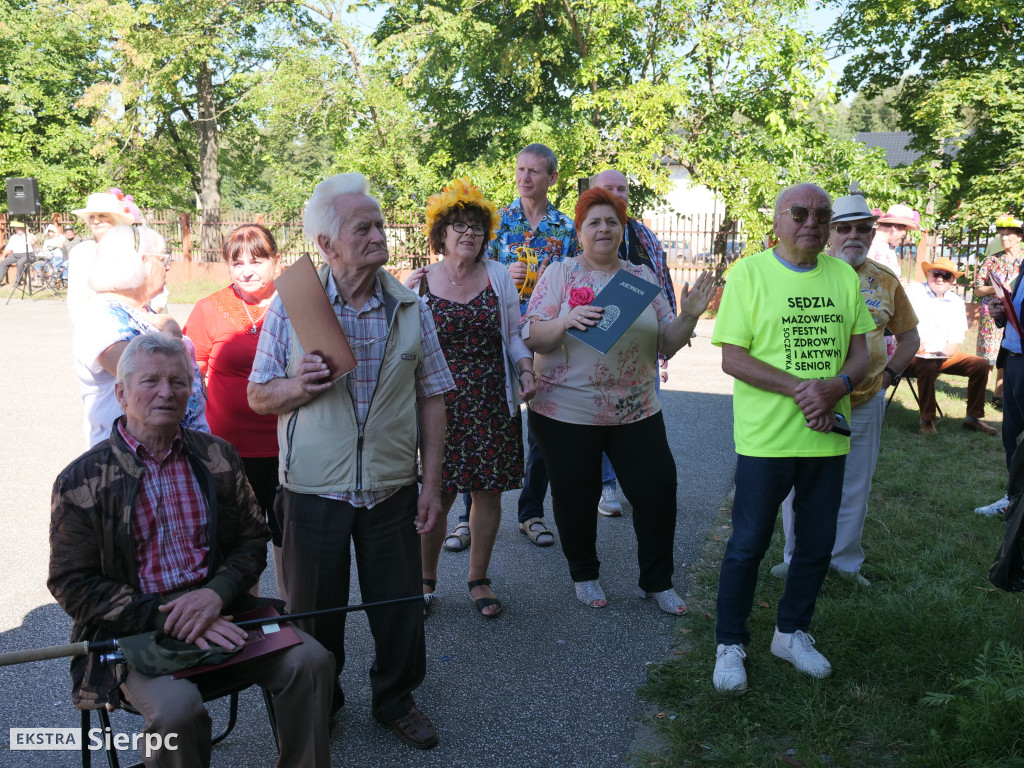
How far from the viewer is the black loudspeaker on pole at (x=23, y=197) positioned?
2306 centimetres

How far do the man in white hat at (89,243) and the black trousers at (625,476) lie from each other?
217cm

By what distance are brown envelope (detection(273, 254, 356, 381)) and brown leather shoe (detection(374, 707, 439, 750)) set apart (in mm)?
1350

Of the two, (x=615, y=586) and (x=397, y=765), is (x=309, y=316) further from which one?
(x=615, y=586)

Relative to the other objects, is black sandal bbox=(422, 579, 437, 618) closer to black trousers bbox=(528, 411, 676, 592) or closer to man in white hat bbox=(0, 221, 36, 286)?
black trousers bbox=(528, 411, 676, 592)

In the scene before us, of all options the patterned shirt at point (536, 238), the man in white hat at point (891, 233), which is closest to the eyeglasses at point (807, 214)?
the patterned shirt at point (536, 238)

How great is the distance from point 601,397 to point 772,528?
1042 mm

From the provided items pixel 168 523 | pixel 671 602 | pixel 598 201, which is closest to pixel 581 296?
pixel 598 201

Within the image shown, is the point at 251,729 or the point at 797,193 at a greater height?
the point at 797,193

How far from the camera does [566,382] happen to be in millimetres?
4125

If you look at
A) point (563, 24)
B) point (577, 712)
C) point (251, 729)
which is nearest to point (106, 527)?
point (251, 729)

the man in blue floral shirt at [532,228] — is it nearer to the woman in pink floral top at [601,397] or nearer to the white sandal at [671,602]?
the woman in pink floral top at [601,397]

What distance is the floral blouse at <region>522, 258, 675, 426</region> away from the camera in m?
4.09

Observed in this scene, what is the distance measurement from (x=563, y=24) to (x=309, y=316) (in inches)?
703

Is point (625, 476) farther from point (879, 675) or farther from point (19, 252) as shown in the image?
point (19, 252)
